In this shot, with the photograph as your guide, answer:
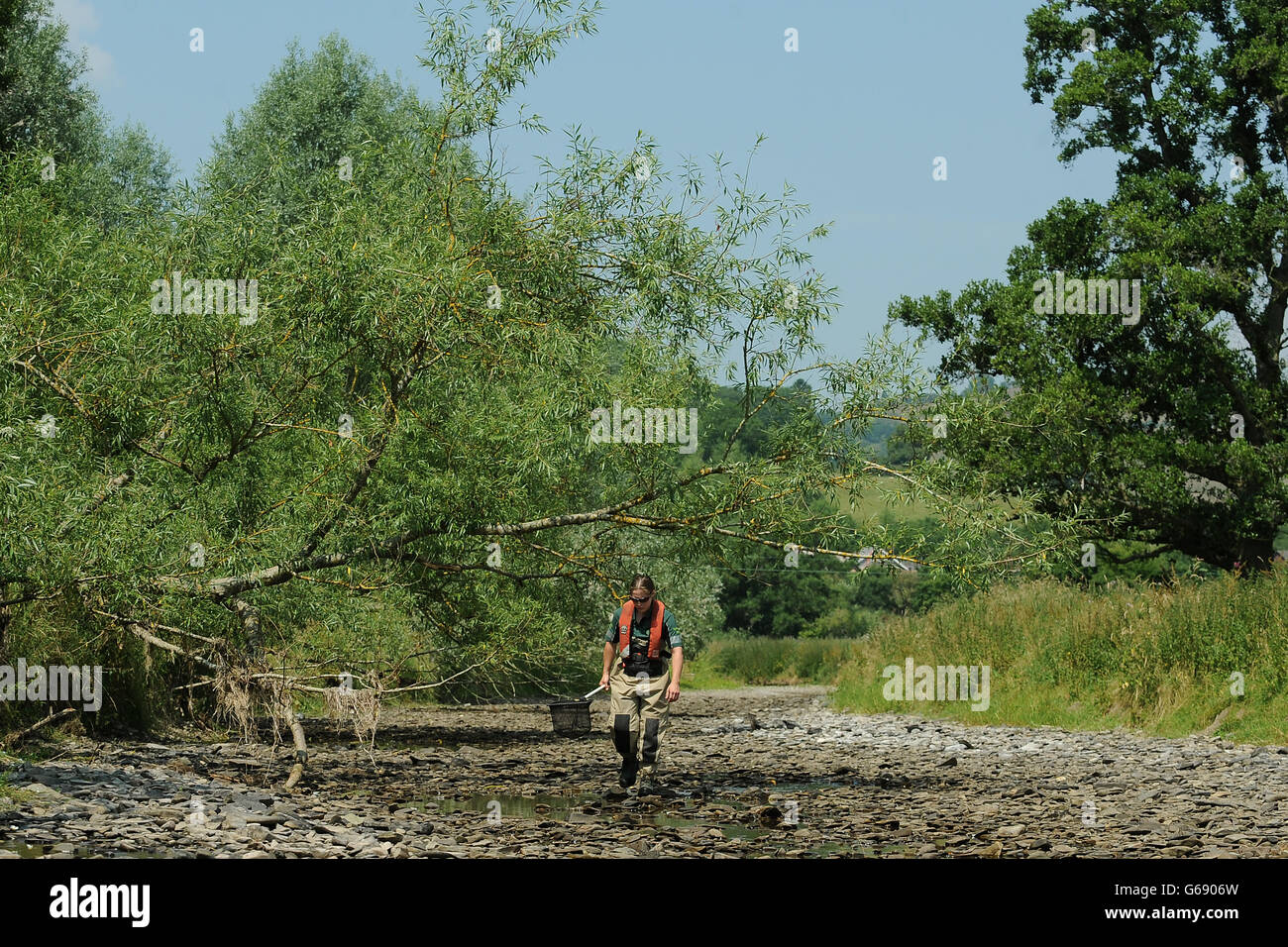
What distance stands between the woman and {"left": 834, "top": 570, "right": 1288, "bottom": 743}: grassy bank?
8.26m

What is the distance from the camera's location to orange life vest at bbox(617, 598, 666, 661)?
38.4 ft

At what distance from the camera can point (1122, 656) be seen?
18.4 meters

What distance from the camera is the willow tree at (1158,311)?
2522 centimetres

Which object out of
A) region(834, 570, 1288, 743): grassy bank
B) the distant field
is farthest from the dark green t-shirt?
region(834, 570, 1288, 743): grassy bank

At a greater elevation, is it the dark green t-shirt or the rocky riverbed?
the dark green t-shirt

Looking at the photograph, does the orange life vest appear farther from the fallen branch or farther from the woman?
the fallen branch

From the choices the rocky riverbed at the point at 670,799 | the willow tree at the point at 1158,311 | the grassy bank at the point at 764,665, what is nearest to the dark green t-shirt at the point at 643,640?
the rocky riverbed at the point at 670,799

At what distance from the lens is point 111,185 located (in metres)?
34.0

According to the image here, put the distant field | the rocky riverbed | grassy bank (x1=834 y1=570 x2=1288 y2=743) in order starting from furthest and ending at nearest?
grassy bank (x1=834 y1=570 x2=1288 y2=743) → the distant field → the rocky riverbed

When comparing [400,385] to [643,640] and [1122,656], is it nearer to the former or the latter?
[643,640]

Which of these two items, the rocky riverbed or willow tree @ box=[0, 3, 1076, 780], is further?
willow tree @ box=[0, 3, 1076, 780]
